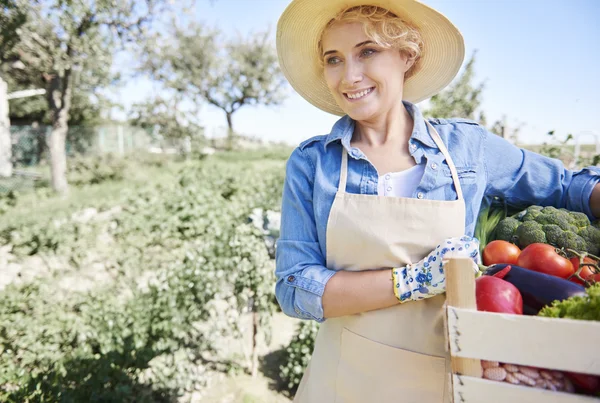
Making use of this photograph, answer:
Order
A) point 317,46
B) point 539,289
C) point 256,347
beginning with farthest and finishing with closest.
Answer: point 256,347
point 317,46
point 539,289

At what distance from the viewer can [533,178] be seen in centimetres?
145

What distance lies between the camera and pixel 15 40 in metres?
9.44

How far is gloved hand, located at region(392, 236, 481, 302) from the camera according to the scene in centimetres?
108

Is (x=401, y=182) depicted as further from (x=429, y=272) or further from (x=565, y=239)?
(x=565, y=239)

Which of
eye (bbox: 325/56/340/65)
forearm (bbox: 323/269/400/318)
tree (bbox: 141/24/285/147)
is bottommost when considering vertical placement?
forearm (bbox: 323/269/400/318)

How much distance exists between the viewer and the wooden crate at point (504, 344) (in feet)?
2.48

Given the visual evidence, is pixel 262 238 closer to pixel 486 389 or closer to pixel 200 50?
pixel 486 389

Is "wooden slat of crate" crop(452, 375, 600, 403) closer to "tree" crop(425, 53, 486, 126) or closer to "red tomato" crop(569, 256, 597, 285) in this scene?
"red tomato" crop(569, 256, 597, 285)

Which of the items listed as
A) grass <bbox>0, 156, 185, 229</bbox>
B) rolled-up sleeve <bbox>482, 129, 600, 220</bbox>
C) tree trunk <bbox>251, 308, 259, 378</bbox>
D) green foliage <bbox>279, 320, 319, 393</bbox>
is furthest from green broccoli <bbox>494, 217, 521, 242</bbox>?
grass <bbox>0, 156, 185, 229</bbox>

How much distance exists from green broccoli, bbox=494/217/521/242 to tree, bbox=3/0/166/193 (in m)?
10.5

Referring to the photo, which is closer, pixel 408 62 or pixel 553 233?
pixel 553 233

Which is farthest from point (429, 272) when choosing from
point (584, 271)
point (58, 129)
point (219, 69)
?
point (219, 69)

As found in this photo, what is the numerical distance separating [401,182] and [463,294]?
22.1 inches

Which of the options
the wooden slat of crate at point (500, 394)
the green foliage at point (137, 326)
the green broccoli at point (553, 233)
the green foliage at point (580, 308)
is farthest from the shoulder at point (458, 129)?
the green foliage at point (137, 326)
